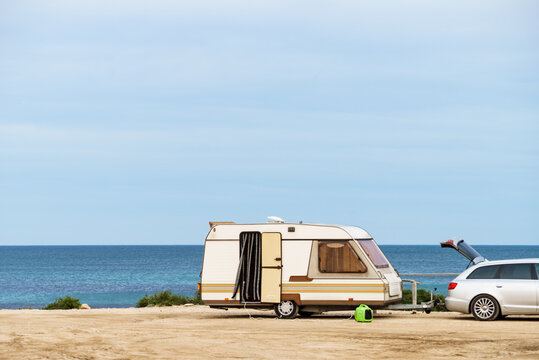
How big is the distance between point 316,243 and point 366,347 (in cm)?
574

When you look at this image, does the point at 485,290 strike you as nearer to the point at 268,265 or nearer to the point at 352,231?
the point at 352,231

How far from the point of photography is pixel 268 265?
20.5 meters

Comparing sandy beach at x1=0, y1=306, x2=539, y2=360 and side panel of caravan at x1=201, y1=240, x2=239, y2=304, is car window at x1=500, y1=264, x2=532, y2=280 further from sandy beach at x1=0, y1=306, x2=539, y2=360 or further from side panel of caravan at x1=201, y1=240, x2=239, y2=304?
side panel of caravan at x1=201, y1=240, x2=239, y2=304

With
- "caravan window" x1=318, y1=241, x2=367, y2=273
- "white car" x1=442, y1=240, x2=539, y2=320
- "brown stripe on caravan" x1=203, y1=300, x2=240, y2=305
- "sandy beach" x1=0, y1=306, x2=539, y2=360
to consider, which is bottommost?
"sandy beach" x1=0, y1=306, x2=539, y2=360

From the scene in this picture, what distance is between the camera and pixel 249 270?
810 inches

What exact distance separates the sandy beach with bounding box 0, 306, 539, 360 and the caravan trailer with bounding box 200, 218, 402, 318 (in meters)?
0.48

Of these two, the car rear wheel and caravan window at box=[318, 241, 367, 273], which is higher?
caravan window at box=[318, 241, 367, 273]

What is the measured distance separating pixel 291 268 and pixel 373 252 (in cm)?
194

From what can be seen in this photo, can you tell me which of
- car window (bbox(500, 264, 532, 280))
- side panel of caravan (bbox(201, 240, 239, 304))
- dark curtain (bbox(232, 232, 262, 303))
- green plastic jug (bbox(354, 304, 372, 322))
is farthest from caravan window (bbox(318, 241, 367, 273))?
car window (bbox(500, 264, 532, 280))

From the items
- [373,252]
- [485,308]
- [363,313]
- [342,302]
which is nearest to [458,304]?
[485,308]

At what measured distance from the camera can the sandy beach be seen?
14.0m

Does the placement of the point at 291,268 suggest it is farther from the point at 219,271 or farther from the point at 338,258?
the point at 219,271

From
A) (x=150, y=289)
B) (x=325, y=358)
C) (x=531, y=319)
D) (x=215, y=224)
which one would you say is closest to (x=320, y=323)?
Answer: (x=215, y=224)

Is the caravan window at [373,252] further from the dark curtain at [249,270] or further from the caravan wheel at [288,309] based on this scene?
the dark curtain at [249,270]
